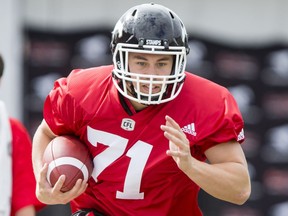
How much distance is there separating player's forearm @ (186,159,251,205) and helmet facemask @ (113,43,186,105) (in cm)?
33

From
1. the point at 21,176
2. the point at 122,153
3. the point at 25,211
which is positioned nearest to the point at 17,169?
the point at 21,176

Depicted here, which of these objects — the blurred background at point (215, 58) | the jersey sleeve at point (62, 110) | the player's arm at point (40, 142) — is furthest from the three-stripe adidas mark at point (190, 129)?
the blurred background at point (215, 58)

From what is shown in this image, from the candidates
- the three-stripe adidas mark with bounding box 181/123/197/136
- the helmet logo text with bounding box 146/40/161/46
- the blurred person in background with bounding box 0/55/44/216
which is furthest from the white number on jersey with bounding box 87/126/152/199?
the blurred person in background with bounding box 0/55/44/216

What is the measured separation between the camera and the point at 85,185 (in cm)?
441

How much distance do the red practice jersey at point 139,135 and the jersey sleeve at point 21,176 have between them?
62 cm

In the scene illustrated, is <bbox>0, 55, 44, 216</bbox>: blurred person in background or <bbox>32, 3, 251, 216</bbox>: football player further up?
<bbox>32, 3, 251, 216</bbox>: football player

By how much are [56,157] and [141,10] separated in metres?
0.70

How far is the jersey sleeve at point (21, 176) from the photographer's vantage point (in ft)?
16.8

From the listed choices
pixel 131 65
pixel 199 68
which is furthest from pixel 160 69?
pixel 199 68

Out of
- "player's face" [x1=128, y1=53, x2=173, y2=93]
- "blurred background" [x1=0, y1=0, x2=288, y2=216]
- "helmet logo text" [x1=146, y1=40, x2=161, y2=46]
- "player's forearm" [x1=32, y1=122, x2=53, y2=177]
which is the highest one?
"helmet logo text" [x1=146, y1=40, x2=161, y2=46]

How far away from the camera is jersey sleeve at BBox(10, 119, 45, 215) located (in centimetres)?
513

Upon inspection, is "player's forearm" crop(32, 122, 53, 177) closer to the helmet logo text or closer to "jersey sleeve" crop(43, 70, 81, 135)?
"jersey sleeve" crop(43, 70, 81, 135)

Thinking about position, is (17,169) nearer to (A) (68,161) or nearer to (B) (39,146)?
(B) (39,146)

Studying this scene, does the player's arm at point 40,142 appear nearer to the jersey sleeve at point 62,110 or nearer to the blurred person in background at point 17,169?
the jersey sleeve at point 62,110
